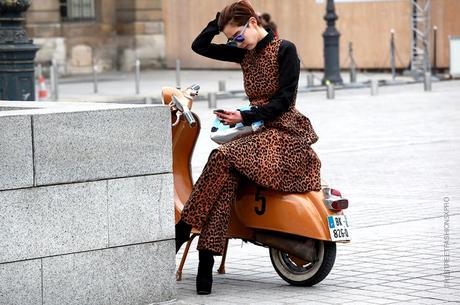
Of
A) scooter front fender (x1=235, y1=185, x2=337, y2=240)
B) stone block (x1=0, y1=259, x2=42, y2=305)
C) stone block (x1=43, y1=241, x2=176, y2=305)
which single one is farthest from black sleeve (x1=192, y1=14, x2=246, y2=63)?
stone block (x1=0, y1=259, x2=42, y2=305)

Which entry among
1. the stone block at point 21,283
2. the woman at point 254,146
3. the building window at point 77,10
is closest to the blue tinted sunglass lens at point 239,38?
the woman at point 254,146

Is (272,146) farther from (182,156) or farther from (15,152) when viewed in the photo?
(15,152)

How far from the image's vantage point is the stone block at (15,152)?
262 inches

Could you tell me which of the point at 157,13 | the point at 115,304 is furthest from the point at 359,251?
the point at 157,13

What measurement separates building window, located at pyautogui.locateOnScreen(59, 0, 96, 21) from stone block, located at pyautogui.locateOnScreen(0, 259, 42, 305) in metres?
32.4

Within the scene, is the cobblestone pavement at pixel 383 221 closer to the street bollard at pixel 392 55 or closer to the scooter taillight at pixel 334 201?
the scooter taillight at pixel 334 201

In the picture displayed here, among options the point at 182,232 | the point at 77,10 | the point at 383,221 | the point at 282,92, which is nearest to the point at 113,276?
the point at 182,232

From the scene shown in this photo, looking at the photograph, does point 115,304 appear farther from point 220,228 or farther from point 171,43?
point 171,43

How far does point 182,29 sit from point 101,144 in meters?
32.9

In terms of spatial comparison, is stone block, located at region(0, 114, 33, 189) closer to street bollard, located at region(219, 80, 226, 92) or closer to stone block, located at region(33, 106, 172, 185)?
stone block, located at region(33, 106, 172, 185)

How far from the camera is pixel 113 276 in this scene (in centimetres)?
714

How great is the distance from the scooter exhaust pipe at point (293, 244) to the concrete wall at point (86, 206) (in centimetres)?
69

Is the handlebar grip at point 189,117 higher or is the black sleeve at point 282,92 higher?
the black sleeve at point 282,92

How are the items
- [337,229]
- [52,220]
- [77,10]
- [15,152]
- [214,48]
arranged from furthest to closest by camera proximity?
1. [77,10]
2. [214,48]
3. [337,229]
4. [52,220]
5. [15,152]
